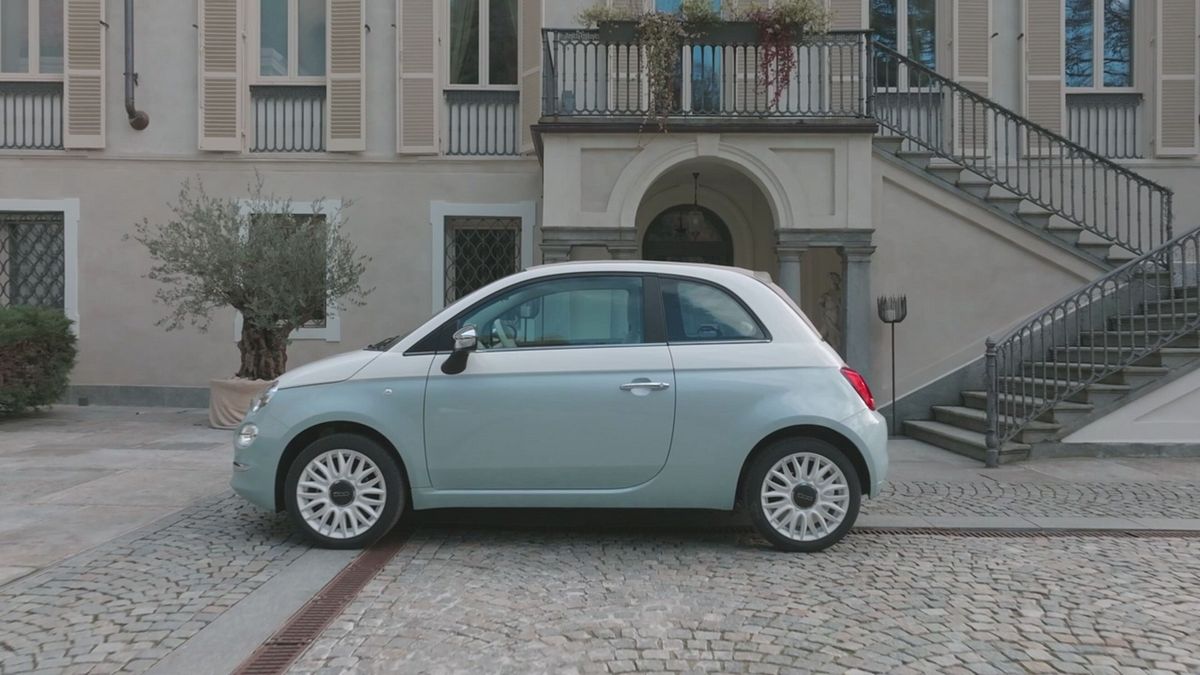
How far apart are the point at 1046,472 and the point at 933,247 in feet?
12.0

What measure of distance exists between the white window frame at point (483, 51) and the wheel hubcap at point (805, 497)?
915 centimetres

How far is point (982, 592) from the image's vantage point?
454cm

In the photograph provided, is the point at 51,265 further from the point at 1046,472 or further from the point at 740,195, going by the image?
the point at 1046,472

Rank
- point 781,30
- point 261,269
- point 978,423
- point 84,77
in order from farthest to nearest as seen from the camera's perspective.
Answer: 1. point 84,77
2. point 781,30
3. point 261,269
4. point 978,423

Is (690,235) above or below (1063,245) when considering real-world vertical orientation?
above

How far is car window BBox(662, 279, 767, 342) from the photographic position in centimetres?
527

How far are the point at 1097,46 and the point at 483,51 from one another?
357 inches

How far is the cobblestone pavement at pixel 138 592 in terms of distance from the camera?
3.68 meters

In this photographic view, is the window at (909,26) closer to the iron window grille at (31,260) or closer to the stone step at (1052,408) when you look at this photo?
the stone step at (1052,408)

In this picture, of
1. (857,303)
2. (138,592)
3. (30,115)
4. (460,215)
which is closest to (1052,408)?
(857,303)

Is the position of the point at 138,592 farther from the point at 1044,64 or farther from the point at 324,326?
the point at 1044,64

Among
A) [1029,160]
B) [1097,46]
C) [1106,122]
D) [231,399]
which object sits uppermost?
[1097,46]

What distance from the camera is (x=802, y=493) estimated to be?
5156mm

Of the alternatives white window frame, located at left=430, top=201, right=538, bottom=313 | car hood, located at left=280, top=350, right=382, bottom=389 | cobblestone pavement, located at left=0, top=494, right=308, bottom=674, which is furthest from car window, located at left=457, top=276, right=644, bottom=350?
white window frame, located at left=430, top=201, right=538, bottom=313
